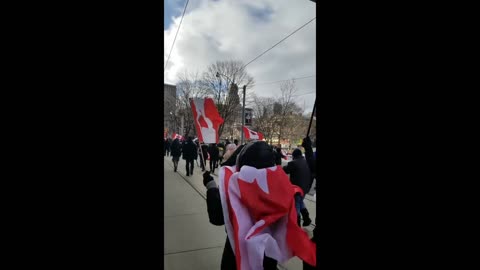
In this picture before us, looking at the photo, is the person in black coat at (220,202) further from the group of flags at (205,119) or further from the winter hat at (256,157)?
the group of flags at (205,119)

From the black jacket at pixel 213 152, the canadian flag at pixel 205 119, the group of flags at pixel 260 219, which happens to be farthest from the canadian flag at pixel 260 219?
the black jacket at pixel 213 152

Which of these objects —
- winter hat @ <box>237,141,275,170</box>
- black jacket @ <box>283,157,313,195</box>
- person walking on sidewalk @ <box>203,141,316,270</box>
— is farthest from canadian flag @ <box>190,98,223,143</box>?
person walking on sidewalk @ <box>203,141,316,270</box>

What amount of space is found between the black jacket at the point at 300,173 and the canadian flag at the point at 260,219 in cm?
287

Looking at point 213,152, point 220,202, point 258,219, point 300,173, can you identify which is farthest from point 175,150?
point 258,219

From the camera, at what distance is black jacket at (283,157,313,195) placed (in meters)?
4.71

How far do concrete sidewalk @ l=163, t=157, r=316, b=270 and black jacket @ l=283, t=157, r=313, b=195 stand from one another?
76 cm

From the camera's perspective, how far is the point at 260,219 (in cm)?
181

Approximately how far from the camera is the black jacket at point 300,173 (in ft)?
15.5
